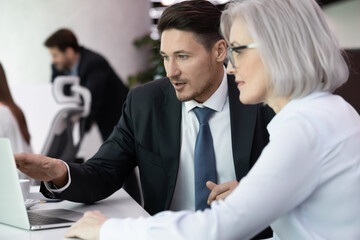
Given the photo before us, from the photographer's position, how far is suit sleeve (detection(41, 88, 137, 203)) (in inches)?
66.8

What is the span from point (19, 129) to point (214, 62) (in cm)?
181

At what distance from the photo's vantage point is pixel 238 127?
190cm

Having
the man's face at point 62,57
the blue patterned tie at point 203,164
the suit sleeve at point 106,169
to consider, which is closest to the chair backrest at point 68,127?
the man's face at point 62,57

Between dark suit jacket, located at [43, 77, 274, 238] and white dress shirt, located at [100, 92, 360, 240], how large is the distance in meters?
0.69

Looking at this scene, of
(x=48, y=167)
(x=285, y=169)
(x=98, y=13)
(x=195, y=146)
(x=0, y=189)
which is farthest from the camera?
(x=98, y=13)

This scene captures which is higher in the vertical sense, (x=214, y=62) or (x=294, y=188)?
(x=294, y=188)

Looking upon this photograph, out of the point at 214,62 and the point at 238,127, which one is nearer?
the point at 238,127

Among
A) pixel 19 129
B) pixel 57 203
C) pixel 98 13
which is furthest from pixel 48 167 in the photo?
pixel 98 13

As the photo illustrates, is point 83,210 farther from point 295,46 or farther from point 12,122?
point 12,122

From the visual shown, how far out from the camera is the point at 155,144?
1948mm

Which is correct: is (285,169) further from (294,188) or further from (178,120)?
(178,120)

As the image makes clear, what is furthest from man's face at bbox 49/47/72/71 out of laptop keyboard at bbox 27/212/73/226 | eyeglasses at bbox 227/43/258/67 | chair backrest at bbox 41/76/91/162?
eyeglasses at bbox 227/43/258/67

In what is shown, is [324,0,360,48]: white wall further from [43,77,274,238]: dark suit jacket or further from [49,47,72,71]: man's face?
[43,77,274,238]: dark suit jacket

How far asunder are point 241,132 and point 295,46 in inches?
31.2
